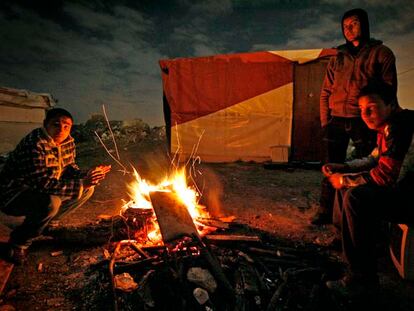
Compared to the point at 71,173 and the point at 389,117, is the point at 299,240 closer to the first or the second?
the point at 389,117

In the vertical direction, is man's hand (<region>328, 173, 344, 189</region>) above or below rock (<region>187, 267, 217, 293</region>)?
above

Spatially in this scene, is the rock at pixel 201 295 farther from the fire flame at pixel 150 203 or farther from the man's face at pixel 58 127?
the man's face at pixel 58 127

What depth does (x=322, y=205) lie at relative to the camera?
401cm

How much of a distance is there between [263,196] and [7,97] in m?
10.7

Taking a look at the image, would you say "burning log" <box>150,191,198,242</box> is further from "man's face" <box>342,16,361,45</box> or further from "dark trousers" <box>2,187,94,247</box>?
"man's face" <box>342,16,361,45</box>

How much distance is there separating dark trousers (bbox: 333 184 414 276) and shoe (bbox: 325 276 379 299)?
59mm

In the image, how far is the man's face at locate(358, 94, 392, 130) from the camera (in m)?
2.50

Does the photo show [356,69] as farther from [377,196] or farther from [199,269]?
[199,269]

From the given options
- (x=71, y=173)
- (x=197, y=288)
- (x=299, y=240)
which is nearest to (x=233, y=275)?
(x=197, y=288)

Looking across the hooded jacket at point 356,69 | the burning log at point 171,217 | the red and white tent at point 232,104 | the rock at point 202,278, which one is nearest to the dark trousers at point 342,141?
the hooded jacket at point 356,69

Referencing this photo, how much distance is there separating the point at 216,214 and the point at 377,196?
269cm

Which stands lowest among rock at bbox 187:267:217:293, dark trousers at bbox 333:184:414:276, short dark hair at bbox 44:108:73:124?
rock at bbox 187:267:217:293

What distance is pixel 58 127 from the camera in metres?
3.20

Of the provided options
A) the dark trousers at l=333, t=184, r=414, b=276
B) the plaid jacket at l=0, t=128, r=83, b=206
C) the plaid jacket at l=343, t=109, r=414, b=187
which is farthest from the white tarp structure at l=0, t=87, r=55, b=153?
the plaid jacket at l=343, t=109, r=414, b=187
